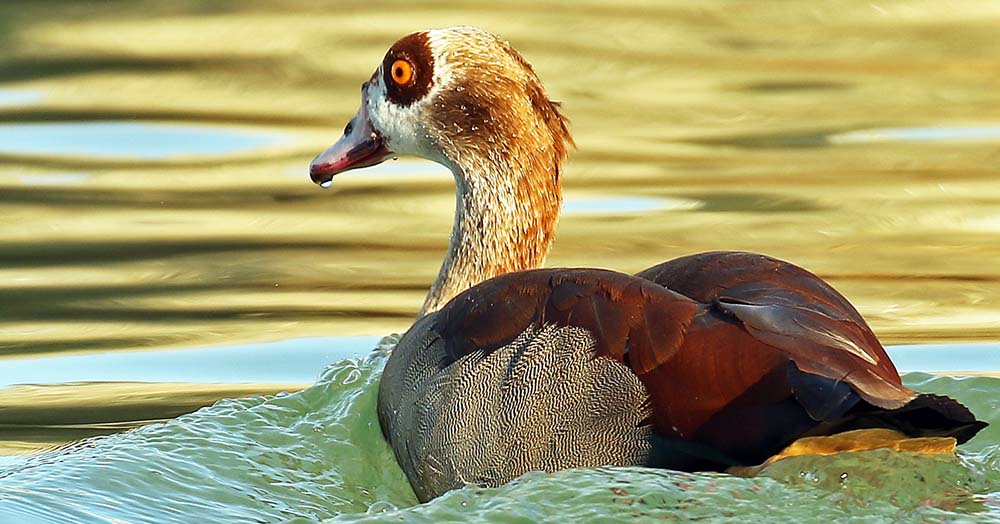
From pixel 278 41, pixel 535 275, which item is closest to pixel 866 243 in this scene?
pixel 535 275

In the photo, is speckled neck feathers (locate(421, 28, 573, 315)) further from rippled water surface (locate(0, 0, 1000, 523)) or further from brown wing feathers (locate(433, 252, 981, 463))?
brown wing feathers (locate(433, 252, 981, 463))

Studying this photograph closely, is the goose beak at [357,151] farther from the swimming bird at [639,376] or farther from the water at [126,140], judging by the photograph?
the water at [126,140]

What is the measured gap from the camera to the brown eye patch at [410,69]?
289 inches

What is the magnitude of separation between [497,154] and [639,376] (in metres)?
1.99

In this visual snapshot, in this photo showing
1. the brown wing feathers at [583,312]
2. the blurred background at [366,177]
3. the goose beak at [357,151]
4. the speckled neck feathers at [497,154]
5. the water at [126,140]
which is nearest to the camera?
the brown wing feathers at [583,312]

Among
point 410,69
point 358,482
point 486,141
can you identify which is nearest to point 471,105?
point 486,141

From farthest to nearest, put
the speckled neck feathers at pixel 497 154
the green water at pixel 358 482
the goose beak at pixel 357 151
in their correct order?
the goose beak at pixel 357 151
the speckled neck feathers at pixel 497 154
the green water at pixel 358 482

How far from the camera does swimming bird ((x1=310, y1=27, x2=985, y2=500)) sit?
17.2 feet

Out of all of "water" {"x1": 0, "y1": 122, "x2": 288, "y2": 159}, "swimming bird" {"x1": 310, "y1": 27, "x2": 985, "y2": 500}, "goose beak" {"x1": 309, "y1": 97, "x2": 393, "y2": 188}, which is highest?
"goose beak" {"x1": 309, "y1": 97, "x2": 393, "y2": 188}

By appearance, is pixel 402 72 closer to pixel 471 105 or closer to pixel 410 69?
pixel 410 69

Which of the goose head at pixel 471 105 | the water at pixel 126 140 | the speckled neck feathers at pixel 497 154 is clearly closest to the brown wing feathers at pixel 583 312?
the speckled neck feathers at pixel 497 154

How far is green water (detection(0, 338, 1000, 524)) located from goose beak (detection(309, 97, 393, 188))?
0.75 meters

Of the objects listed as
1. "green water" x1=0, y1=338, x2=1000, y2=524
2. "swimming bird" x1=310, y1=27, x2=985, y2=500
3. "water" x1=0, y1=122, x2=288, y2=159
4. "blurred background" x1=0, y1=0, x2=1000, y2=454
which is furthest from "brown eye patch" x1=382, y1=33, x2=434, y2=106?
"water" x1=0, y1=122, x2=288, y2=159

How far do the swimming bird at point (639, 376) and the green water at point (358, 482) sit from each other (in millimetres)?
122
